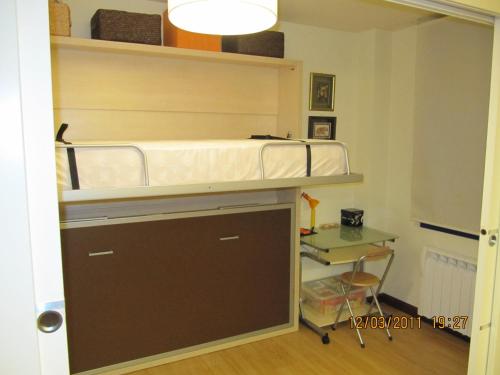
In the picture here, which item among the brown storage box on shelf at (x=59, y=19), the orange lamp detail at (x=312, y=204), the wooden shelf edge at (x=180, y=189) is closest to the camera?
the wooden shelf edge at (x=180, y=189)

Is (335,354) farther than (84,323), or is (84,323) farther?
(335,354)

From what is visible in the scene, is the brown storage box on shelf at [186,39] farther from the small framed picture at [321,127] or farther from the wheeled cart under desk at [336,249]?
the wheeled cart under desk at [336,249]

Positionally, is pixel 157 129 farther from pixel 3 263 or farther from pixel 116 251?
pixel 3 263

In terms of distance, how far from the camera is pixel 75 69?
254cm

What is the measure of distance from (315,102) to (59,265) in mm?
2699

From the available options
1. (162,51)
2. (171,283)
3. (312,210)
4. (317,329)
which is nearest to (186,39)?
(162,51)

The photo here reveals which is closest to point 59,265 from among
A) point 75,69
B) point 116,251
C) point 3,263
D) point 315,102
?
point 3,263

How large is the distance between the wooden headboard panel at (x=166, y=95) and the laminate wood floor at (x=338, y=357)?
1556 millimetres

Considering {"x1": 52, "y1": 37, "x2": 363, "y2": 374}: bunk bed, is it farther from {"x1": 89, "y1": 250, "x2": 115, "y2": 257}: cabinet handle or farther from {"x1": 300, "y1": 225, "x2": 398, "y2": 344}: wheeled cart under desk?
{"x1": 300, "y1": 225, "x2": 398, "y2": 344}: wheeled cart under desk

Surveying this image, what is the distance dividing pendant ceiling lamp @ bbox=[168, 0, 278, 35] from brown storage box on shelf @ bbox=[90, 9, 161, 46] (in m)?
1.22

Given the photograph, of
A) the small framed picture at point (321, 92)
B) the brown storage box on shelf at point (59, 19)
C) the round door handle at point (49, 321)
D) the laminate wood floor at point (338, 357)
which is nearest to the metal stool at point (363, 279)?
the laminate wood floor at point (338, 357)

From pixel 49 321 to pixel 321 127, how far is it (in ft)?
9.05

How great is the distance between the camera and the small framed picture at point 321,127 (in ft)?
11.2

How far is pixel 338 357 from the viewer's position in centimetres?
282
